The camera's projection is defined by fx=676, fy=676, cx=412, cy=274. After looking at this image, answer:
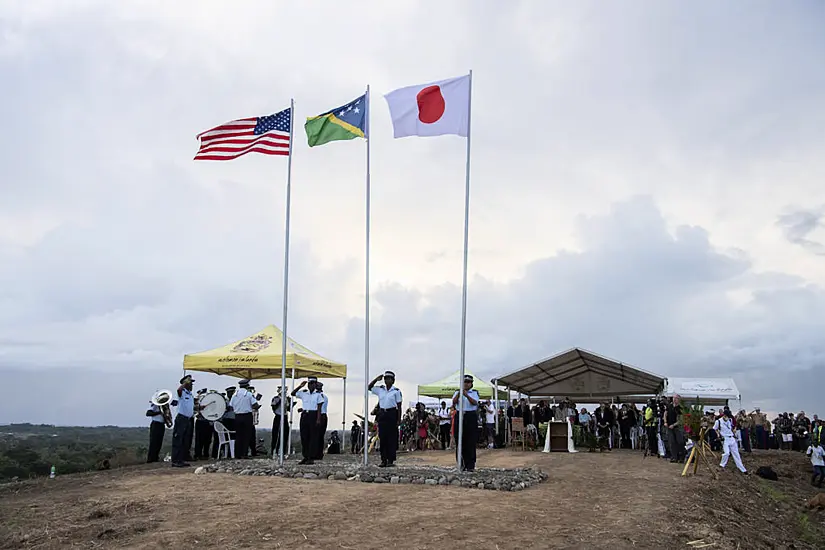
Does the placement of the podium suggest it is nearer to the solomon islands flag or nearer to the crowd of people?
the crowd of people

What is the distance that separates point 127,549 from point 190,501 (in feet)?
8.38

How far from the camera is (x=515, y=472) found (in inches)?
528

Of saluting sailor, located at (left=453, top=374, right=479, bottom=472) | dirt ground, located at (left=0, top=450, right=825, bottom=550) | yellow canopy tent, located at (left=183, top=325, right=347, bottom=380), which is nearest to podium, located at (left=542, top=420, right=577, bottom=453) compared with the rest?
yellow canopy tent, located at (left=183, top=325, right=347, bottom=380)

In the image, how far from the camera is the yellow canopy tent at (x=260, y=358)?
18391 millimetres

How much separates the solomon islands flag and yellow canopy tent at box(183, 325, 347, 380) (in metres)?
6.07

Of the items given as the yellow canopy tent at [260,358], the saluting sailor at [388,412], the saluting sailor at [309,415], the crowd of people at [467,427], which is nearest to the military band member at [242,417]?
the crowd of people at [467,427]

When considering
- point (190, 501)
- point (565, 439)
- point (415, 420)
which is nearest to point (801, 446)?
point (565, 439)

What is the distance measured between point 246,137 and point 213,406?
7.42m

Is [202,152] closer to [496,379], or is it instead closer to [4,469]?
[4,469]

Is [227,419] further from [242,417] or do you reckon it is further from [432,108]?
[432,108]

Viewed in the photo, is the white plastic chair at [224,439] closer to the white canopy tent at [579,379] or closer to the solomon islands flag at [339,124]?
the solomon islands flag at [339,124]

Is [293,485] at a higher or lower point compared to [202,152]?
lower

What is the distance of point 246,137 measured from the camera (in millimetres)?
15586

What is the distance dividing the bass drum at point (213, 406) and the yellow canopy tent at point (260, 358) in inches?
32.1
